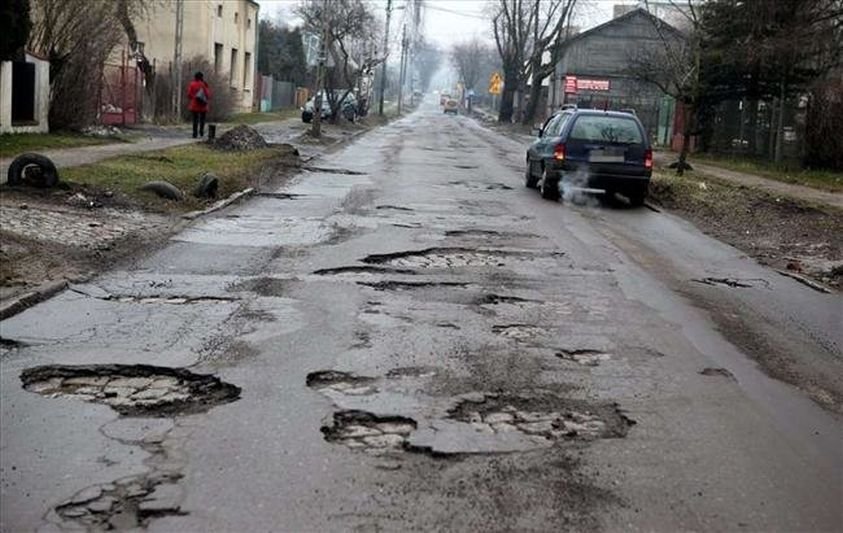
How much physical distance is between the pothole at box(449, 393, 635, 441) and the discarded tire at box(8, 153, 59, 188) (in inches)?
352

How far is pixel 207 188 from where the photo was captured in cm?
→ 1444

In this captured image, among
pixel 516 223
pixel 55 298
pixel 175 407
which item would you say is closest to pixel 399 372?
pixel 175 407

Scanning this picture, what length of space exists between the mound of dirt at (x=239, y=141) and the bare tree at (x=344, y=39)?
14.0m

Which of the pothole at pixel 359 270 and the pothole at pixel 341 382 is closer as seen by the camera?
the pothole at pixel 341 382

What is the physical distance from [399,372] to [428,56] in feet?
583

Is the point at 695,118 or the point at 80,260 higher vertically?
the point at 695,118

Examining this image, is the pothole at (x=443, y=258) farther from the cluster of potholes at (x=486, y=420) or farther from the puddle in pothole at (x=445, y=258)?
the cluster of potholes at (x=486, y=420)

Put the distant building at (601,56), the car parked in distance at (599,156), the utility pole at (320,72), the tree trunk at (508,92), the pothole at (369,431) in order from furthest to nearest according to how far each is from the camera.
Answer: the tree trunk at (508,92), the distant building at (601,56), the utility pole at (320,72), the car parked in distance at (599,156), the pothole at (369,431)

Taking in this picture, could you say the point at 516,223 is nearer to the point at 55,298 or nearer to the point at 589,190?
the point at 589,190

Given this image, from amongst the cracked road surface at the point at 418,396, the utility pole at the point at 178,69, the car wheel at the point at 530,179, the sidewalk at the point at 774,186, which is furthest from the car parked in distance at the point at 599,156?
the utility pole at the point at 178,69

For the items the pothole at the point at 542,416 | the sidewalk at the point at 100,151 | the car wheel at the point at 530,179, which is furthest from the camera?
the car wheel at the point at 530,179

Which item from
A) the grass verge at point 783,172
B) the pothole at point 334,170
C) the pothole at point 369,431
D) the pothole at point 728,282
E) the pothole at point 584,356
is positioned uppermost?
the grass verge at point 783,172

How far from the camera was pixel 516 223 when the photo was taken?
1335 centimetres

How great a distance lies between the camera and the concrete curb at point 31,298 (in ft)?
23.0
